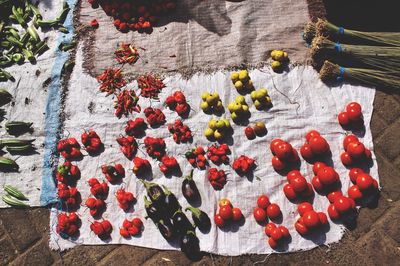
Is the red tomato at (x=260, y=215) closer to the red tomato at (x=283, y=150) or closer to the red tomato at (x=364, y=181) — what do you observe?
the red tomato at (x=283, y=150)

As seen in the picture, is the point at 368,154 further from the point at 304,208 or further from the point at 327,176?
the point at 304,208

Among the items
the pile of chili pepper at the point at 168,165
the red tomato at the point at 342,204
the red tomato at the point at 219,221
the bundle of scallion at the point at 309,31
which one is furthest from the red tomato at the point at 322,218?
the bundle of scallion at the point at 309,31

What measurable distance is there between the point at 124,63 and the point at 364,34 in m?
3.56

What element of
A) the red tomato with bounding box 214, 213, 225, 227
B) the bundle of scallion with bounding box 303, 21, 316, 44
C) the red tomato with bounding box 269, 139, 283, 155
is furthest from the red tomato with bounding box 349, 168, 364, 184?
the bundle of scallion with bounding box 303, 21, 316, 44

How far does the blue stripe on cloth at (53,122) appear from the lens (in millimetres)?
5383

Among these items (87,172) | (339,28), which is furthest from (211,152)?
(339,28)

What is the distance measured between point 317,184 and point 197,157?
1.60m

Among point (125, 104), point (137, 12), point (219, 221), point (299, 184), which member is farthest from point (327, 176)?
point (137, 12)

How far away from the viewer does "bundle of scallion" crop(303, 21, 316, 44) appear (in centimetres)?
555

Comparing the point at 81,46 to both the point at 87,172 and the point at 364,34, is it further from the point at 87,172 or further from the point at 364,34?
the point at 364,34

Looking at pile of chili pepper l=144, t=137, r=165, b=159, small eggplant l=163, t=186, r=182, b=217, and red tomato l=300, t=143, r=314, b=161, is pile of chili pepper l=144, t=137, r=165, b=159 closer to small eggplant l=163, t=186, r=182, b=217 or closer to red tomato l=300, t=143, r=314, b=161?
small eggplant l=163, t=186, r=182, b=217

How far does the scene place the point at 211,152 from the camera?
17.1ft

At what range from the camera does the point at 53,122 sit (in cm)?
577

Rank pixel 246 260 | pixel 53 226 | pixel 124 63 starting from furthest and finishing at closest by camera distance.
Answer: pixel 124 63
pixel 53 226
pixel 246 260
